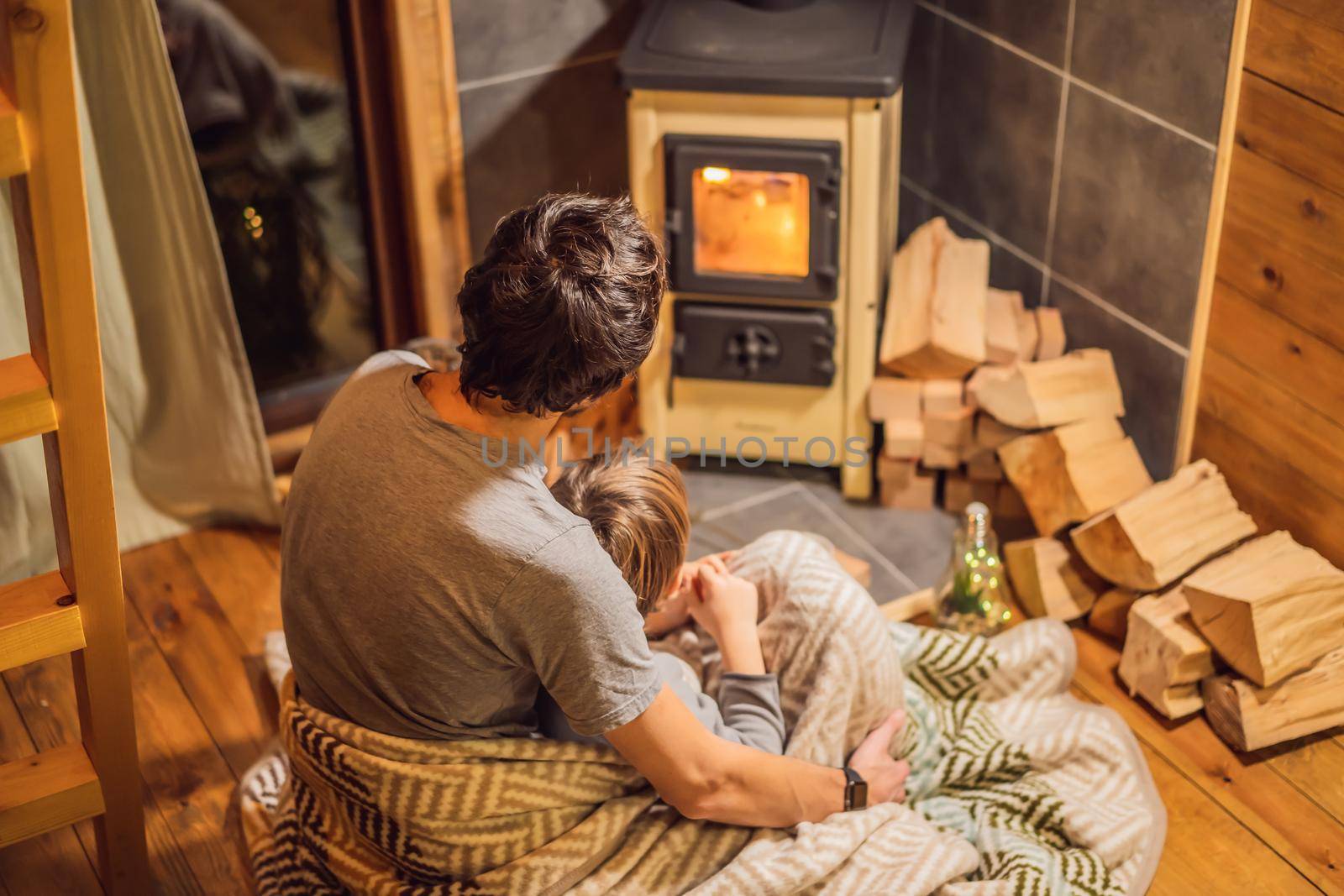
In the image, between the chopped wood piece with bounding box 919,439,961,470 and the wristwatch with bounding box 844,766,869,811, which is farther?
the chopped wood piece with bounding box 919,439,961,470

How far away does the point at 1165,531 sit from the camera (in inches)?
91.3

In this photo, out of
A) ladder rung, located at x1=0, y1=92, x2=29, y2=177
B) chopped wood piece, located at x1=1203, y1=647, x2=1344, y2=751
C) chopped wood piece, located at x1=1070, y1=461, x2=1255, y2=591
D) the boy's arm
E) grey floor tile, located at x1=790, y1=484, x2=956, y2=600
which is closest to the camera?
ladder rung, located at x1=0, y1=92, x2=29, y2=177

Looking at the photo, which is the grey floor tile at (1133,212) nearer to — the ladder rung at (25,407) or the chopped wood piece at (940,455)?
the chopped wood piece at (940,455)

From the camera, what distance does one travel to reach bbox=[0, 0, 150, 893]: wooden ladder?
1.35 metres

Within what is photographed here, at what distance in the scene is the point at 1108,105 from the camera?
250 cm

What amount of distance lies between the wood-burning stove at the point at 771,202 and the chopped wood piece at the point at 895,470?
0.14ft

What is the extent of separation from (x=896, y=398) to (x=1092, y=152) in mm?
570

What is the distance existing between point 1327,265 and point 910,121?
1.14 metres

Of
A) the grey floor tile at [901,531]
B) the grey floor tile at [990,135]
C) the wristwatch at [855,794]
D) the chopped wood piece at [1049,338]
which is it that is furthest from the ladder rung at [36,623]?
the grey floor tile at [990,135]

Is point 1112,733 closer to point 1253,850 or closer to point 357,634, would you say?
point 1253,850

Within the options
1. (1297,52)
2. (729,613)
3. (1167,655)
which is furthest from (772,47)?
(1167,655)

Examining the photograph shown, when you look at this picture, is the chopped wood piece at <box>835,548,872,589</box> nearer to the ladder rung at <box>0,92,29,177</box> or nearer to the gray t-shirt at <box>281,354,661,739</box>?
the gray t-shirt at <box>281,354,661,739</box>

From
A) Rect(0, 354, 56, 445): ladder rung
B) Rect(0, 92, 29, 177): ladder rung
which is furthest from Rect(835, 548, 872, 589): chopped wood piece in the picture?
Rect(0, 92, 29, 177): ladder rung

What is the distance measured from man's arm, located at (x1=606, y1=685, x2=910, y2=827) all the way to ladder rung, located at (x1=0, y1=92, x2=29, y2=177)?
845 mm
